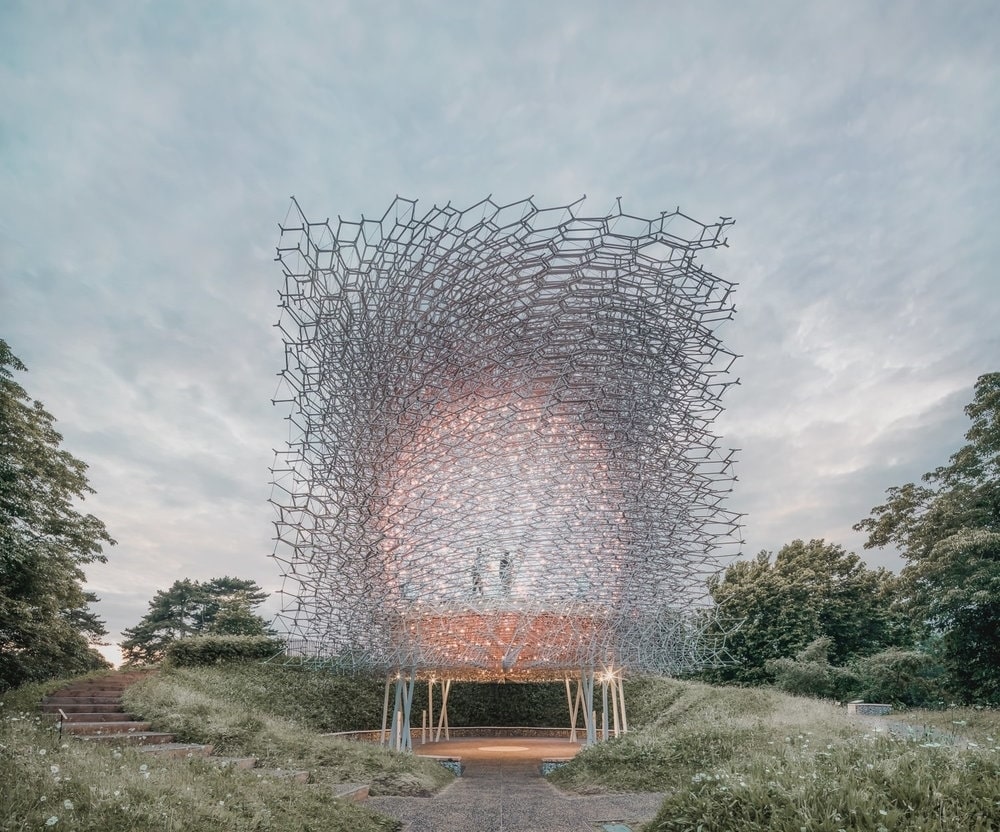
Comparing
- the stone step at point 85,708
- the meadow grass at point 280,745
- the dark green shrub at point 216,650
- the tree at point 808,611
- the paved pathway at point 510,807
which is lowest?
the paved pathway at point 510,807

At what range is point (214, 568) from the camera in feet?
129

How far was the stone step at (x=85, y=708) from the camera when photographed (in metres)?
11.4

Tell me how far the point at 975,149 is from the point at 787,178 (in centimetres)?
362

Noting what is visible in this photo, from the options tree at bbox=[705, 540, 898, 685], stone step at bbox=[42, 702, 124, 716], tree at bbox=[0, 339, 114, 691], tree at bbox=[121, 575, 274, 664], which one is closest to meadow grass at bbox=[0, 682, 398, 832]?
stone step at bbox=[42, 702, 124, 716]

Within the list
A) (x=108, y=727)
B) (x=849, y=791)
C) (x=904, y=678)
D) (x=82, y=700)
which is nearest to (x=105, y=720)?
(x=108, y=727)

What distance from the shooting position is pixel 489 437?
1589 centimetres

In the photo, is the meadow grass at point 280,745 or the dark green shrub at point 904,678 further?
the dark green shrub at point 904,678

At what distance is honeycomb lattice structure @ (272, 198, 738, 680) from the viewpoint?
15148 mm

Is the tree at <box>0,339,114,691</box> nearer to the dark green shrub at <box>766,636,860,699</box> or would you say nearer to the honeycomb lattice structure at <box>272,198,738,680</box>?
the honeycomb lattice structure at <box>272,198,738,680</box>

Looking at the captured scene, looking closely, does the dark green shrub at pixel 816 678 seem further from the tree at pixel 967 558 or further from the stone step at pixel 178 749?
the stone step at pixel 178 749

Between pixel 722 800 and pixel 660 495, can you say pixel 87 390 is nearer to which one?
pixel 660 495

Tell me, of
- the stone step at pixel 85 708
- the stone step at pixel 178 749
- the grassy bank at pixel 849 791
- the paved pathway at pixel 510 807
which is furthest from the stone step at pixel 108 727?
the grassy bank at pixel 849 791

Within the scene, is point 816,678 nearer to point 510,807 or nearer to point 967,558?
point 967,558

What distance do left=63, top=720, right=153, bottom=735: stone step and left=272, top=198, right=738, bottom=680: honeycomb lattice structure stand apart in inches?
207
